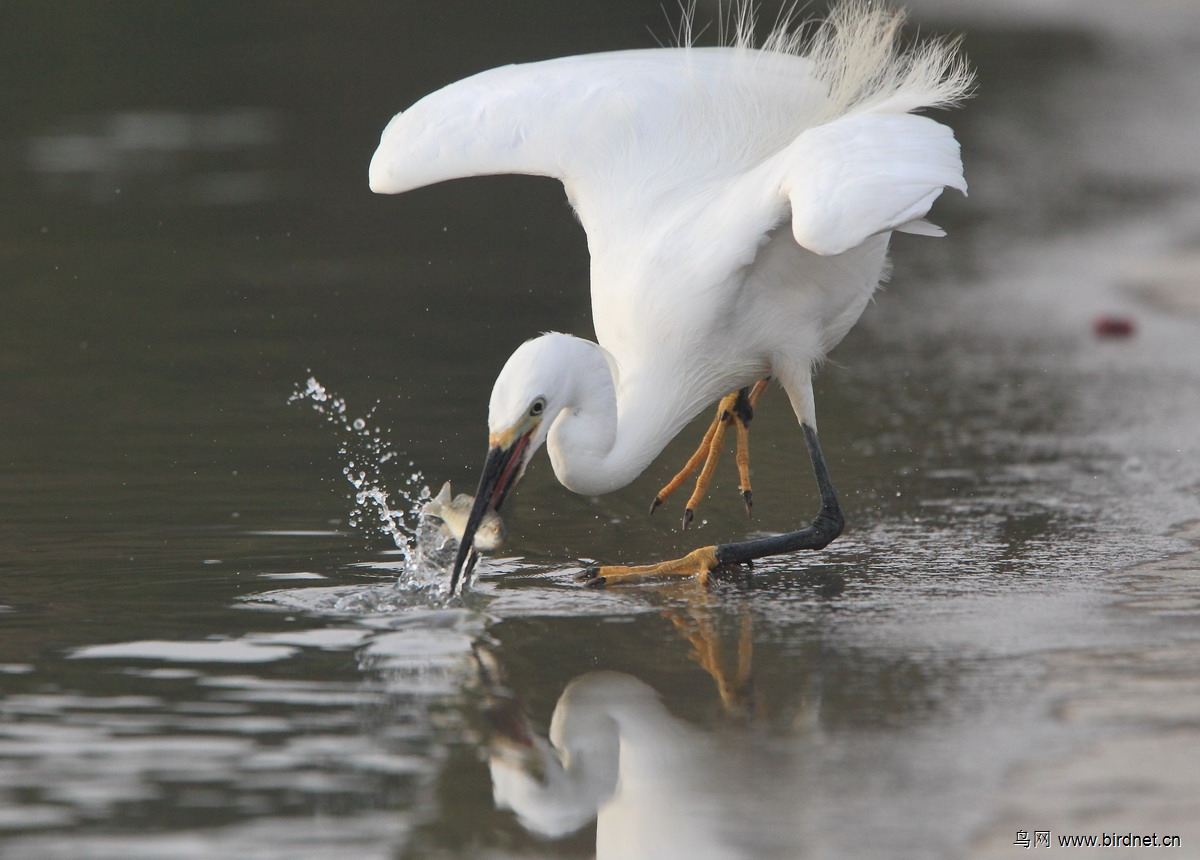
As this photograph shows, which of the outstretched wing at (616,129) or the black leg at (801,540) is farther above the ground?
the outstretched wing at (616,129)

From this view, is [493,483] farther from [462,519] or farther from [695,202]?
[695,202]

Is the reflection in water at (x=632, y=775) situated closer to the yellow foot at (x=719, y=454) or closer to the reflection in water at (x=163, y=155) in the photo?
the yellow foot at (x=719, y=454)

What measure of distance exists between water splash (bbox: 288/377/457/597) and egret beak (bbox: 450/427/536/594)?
0.24m

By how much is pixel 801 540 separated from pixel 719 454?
0.80 metres

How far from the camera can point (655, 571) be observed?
5.77 m

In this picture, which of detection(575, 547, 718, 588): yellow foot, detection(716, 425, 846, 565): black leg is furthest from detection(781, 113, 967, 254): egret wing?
detection(575, 547, 718, 588): yellow foot

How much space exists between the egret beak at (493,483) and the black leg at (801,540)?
2.88 ft

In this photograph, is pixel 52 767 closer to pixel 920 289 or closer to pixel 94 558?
pixel 94 558

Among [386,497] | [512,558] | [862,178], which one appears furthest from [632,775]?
[386,497]

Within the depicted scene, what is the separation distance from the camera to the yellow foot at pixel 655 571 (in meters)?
5.66

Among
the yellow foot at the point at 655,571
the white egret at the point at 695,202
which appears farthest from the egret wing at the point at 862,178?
the yellow foot at the point at 655,571

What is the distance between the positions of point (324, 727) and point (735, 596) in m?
1.75

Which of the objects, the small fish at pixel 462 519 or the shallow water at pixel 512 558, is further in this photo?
the small fish at pixel 462 519

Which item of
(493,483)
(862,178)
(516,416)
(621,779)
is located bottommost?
(621,779)
